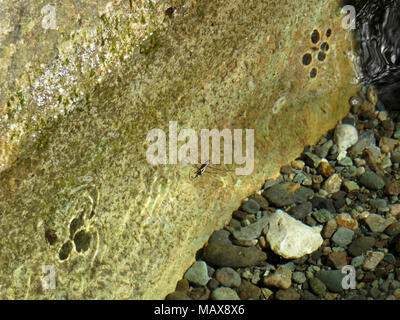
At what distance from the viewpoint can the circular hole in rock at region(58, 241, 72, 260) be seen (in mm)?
2277

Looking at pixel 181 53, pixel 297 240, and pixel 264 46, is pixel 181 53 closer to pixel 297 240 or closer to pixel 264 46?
pixel 264 46

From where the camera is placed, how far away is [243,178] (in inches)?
122

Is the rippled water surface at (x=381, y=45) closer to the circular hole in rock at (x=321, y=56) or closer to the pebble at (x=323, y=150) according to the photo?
the circular hole in rock at (x=321, y=56)

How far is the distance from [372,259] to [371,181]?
69cm

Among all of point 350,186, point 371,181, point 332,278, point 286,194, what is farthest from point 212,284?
point 371,181

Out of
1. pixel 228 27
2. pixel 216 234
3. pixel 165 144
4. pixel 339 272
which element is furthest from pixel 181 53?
pixel 339 272

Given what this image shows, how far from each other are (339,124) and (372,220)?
94 centimetres

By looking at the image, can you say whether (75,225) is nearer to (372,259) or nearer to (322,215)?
(322,215)

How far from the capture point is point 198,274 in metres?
2.79

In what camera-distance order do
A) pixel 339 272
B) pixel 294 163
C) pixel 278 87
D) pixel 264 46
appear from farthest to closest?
pixel 294 163 → pixel 278 87 → pixel 264 46 → pixel 339 272

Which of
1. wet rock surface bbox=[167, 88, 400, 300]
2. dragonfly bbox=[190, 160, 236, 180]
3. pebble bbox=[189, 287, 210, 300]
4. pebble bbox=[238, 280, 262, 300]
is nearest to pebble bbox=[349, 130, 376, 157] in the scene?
wet rock surface bbox=[167, 88, 400, 300]

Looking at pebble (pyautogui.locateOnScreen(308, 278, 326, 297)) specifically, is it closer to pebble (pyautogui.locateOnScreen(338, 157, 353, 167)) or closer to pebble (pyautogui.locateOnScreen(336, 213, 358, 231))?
pebble (pyautogui.locateOnScreen(336, 213, 358, 231))

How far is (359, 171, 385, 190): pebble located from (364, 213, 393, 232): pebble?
0.27 m

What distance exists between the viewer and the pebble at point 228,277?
275 centimetres
